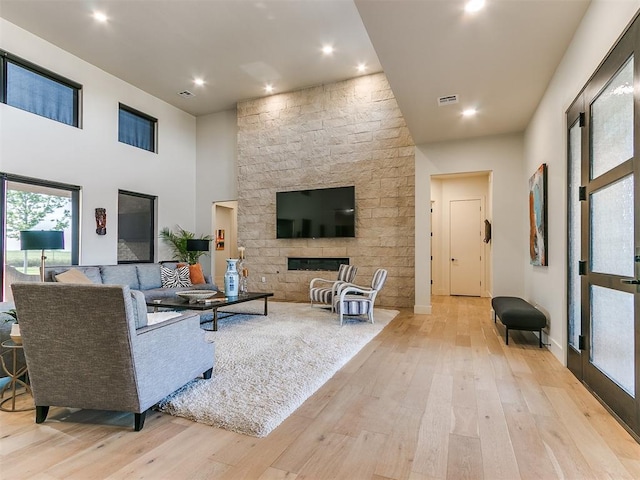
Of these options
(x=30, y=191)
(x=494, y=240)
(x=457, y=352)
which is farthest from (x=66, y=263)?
(x=494, y=240)

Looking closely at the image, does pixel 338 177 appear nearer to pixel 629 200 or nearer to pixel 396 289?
pixel 396 289

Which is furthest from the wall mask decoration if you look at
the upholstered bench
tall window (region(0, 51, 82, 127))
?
the upholstered bench

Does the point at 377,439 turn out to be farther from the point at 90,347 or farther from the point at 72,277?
the point at 72,277

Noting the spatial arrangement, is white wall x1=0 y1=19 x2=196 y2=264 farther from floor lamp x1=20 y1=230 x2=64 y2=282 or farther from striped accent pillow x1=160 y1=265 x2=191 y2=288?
floor lamp x1=20 y1=230 x2=64 y2=282

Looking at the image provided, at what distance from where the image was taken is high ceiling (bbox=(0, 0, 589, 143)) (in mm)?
2801

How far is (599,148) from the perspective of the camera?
2510mm

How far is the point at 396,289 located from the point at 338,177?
2.53 metres

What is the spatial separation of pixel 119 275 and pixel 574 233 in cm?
616

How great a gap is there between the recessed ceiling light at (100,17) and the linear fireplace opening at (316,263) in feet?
16.7

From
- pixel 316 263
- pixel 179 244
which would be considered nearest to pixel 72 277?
pixel 179 244

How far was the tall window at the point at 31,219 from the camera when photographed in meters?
5.11

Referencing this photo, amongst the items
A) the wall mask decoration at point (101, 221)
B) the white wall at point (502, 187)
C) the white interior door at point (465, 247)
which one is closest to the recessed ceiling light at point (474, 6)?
the white wall at point (502, 187)

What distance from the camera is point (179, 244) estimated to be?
788cm

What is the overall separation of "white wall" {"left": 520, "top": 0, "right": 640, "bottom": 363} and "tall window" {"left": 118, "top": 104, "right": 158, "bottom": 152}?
7302mm
